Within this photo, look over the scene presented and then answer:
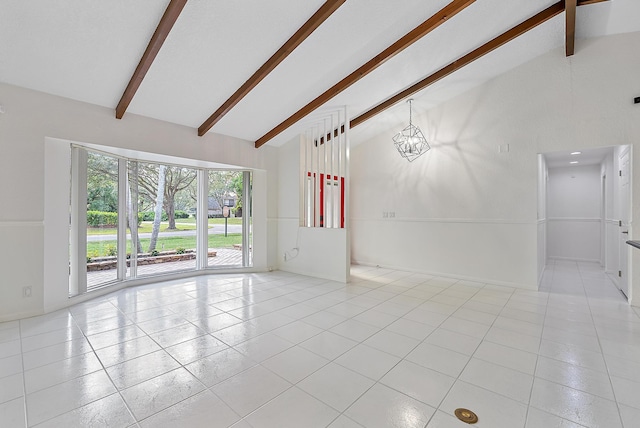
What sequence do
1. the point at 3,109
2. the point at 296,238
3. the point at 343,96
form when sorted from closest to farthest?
the point at 3,109 → the point at 343,96 → the point at 296,238

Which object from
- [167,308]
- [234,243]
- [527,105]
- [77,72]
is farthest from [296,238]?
[527,105]

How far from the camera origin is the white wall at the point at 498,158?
155 inches

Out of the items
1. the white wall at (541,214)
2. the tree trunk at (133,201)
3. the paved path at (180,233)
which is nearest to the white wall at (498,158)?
the white wall at (541,214)

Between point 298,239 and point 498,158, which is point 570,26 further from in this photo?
point 298,239

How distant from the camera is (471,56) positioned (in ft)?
13.6

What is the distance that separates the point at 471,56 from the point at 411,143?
5.62ft

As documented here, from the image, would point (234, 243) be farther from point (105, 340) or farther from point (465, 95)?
point (465, 95)

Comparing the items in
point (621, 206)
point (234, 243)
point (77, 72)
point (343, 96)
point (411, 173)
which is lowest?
point (234, 243)

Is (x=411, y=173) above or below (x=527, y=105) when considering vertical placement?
below

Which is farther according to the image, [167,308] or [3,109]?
[167,308]

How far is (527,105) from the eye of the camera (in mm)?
4555

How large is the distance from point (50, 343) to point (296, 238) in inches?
152

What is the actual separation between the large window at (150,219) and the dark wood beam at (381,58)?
1787mm

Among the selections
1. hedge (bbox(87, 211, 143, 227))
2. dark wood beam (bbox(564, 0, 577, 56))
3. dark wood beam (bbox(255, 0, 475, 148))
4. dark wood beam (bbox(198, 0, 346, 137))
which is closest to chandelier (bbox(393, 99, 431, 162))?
dark wood beam (bbox(255, 0, 475, 148))
